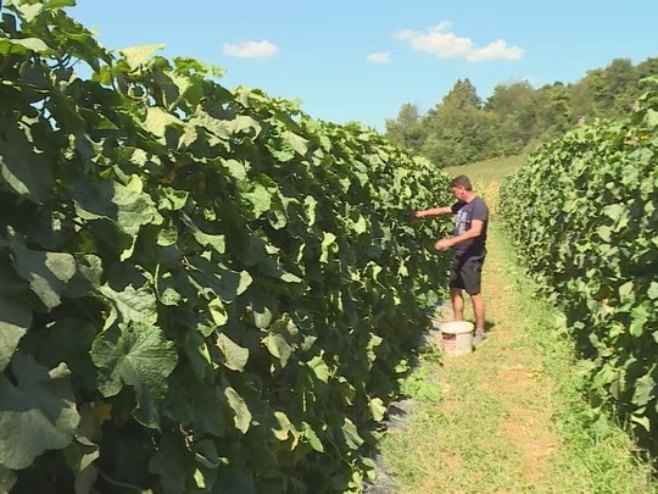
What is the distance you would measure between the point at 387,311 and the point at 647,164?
7.85 ft

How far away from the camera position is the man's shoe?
26.6 feet

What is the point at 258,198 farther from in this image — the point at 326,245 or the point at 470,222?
the point at 470,222

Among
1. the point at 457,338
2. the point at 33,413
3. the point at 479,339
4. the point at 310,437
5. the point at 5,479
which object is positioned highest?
the point at 33,413

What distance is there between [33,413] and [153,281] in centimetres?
61

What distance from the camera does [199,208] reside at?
2.63 metres

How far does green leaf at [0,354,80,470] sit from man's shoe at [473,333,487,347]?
22.9ft

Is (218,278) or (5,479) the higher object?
(218,278)

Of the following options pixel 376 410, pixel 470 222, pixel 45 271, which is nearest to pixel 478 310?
pixel 470 222

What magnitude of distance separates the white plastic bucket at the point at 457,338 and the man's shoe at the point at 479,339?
16.6 inches

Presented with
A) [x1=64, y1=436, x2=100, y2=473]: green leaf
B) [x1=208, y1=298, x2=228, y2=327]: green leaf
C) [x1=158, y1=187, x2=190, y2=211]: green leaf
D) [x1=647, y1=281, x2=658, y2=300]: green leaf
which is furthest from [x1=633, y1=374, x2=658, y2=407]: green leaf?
[x1=64, y1=436, x2=100, y2=473]: green leaf

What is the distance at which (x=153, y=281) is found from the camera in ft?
6.26

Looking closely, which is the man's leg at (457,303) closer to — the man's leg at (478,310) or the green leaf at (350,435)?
the man's leg at (478,310)

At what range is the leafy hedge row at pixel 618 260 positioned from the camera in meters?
4.43

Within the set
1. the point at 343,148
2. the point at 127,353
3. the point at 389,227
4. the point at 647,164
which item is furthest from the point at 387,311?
the point at 127,353
